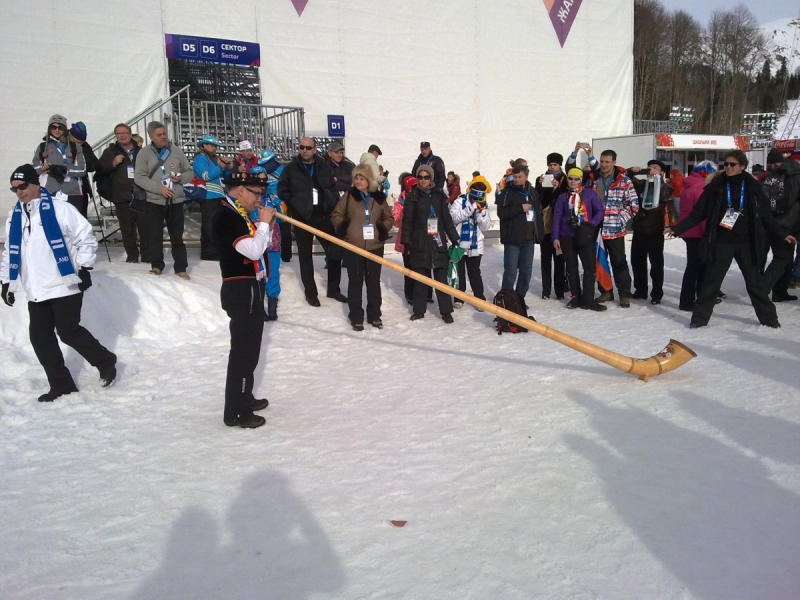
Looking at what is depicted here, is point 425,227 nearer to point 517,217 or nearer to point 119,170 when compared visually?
point 517,217

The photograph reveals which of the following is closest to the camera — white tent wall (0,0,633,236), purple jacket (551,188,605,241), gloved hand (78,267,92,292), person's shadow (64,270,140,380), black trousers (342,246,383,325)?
gloved hand (78,267,92,292)

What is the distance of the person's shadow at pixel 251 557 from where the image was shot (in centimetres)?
296

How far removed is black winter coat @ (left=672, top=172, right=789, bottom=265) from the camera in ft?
23.9

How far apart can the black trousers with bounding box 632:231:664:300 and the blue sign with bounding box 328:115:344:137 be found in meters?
11.2

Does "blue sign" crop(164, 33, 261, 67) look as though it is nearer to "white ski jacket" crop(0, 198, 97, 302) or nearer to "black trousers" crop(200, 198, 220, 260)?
"black trousers" crop(200, 198, 220, 260)

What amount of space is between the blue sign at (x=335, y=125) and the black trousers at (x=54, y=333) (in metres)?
13.6

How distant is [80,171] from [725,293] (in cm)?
950

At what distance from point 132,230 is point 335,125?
982cm

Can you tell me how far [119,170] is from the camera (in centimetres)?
942

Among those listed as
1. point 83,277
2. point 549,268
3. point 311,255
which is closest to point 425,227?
point 311,255

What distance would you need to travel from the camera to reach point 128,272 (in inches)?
345

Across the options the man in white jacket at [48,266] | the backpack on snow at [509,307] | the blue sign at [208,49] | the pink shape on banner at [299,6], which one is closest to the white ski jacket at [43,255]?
the man in white jacket at [48,266]

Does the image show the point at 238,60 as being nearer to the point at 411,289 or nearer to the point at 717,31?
the point at 411,289

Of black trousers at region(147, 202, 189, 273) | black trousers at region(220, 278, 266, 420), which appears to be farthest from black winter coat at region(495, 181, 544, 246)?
black trousers at region(220, 278, 266, 420)
